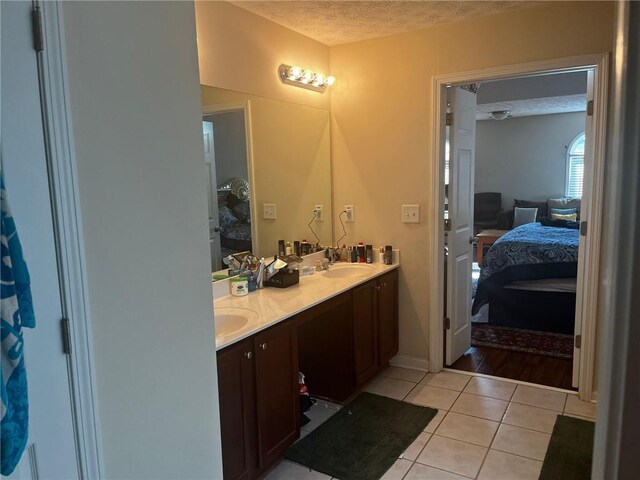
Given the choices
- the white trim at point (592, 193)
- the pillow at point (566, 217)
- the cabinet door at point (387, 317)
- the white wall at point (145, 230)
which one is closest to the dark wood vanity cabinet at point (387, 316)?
the cabinet door at point (387, 317)

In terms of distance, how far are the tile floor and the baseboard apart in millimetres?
56

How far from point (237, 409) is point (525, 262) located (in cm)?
336

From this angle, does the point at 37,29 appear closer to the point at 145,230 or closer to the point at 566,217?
the point at 145,230

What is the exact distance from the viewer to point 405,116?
3387mm

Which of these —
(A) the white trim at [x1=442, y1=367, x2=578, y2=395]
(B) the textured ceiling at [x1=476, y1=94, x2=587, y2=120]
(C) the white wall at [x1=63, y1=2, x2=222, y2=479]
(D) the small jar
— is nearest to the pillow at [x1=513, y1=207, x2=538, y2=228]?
(B) the textured ceiling at [x1=476, y1=94, x2=587, y2=120]

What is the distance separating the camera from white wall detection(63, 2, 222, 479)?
1.25 meters

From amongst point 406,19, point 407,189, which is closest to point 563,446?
point 407,189

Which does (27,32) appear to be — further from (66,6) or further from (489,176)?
(489,176)

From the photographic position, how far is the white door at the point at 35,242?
1.06 m

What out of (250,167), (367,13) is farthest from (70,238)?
(367,13)

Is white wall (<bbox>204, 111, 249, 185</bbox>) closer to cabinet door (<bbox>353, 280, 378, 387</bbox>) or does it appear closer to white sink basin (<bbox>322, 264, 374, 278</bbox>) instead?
white sink basin (<bbox>322, 264, 374, 278</bbox>)

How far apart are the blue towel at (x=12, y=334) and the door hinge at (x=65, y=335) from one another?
7.3 inches

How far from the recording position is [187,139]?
5.00ft

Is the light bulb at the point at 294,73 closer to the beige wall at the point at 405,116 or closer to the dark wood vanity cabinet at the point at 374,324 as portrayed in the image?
the beige wall at the point at 405,116
